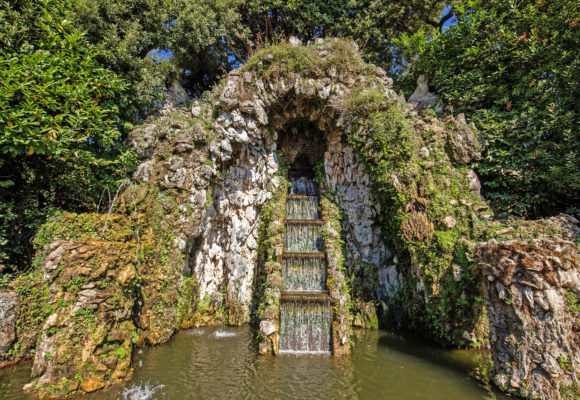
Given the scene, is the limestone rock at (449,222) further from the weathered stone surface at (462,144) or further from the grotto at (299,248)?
the weathered stone surface at (462,144)

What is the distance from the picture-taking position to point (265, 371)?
6.86 metres

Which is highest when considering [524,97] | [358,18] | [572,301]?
[358,18]

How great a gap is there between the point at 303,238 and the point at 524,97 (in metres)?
9.94

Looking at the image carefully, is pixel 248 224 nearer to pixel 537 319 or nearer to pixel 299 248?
pixel 299 248

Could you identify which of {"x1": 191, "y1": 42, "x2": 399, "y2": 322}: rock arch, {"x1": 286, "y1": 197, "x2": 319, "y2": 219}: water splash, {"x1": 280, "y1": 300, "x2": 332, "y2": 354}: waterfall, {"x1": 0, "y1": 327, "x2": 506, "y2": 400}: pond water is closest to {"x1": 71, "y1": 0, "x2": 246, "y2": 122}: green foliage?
{"x1": 191, "y1": 42, "x2": 399, "y2": 322}: rock arch

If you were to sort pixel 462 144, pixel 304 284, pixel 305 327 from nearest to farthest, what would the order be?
pixel 305 327
pixel 462 144
pixel 304 284

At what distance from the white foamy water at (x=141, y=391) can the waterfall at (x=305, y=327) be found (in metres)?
3.60

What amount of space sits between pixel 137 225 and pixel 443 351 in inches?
416

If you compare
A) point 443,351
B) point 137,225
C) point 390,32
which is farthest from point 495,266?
point 390,32

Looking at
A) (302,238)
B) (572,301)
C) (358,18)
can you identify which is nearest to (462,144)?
(572,301)

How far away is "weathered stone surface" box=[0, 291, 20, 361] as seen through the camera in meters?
6.70

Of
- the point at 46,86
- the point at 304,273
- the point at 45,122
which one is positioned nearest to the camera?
the point at 46,86

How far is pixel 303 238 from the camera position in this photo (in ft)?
36.6

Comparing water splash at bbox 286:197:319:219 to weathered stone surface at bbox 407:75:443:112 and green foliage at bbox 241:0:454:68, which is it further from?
green foliage at bbox 241:0:454:68
